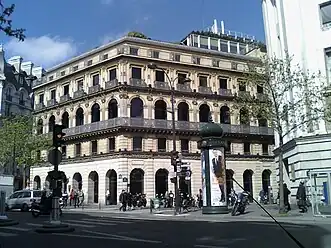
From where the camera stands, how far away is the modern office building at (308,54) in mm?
26000

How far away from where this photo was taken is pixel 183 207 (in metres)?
30.4

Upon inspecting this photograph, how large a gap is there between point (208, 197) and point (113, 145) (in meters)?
21.7

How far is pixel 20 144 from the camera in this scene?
4775cm

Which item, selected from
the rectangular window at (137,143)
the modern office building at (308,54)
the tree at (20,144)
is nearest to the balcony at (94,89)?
the rectangular window at (137,143)

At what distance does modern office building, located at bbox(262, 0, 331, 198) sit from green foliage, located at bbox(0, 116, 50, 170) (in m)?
30.0

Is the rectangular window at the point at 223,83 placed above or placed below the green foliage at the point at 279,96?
above

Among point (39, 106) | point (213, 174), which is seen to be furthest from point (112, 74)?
point (213, 174)

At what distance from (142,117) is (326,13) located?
2262cm

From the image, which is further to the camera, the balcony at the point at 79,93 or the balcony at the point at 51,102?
the balcony at the point at 51,102

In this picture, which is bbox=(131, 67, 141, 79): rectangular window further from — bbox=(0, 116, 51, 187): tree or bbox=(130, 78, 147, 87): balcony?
bbox=(0, 116, 51, 187): tree

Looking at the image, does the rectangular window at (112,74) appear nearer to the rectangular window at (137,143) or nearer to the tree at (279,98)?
the rectangular window at (137,143)

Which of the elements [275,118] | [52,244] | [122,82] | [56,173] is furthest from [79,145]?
[52,244]

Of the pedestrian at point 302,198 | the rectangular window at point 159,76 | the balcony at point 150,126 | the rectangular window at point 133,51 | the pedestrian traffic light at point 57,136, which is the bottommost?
the pedestrian at point 302,198

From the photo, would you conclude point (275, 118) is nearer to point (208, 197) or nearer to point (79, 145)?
point (208, 197)
